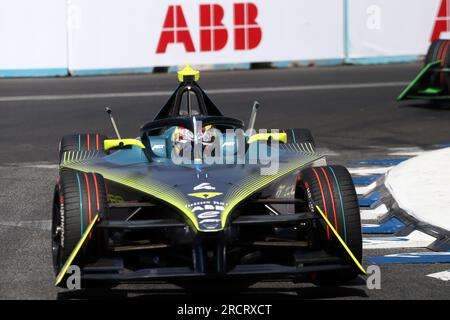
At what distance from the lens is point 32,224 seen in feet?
31.6

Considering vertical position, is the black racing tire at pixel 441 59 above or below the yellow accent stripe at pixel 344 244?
above

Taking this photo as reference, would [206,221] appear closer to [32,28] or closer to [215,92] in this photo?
[215,92]

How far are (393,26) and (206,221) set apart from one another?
16.1 m

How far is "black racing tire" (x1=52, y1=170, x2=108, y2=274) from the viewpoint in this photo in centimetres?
700

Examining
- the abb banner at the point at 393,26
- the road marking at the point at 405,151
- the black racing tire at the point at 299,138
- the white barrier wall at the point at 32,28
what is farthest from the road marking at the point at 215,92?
the black racing tire at the point at 299,138

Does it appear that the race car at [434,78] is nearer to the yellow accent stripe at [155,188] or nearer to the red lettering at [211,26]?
the red lettering at [211,26]

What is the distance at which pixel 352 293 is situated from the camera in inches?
283

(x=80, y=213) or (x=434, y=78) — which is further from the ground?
(x=434, y=78)

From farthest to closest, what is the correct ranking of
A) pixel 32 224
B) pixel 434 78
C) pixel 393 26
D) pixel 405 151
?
pixel 393 26
pixel 434 78
pixel 405 151
pixel 32 224

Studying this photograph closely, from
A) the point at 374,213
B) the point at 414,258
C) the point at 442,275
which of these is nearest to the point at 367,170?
the point at 374,213

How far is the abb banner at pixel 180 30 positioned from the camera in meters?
21.3

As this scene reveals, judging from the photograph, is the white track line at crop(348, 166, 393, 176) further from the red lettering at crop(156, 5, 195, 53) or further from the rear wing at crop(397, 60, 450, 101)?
the red lettering at crop(156, 5, 195, 53)

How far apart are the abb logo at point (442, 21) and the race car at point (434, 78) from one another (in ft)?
16.5

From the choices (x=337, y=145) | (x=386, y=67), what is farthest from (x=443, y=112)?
(x=386, y=67)
